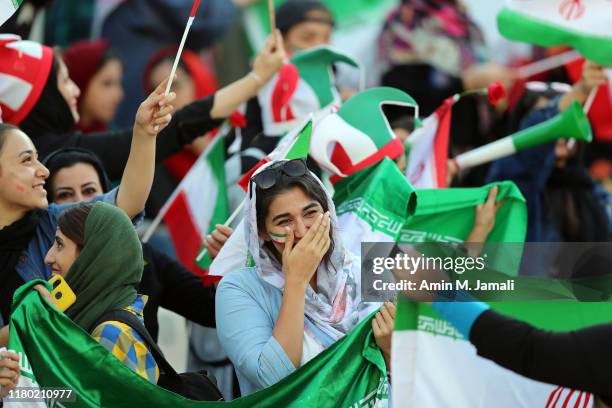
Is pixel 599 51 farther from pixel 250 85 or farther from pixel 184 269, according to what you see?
pixel 184 269

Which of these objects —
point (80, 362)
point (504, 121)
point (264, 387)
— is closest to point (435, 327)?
point (264, 387)

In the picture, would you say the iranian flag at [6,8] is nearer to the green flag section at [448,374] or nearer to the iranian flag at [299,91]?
the iranian flag at [299,91]

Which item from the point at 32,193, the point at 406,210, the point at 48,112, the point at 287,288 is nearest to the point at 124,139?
the point at 48,112

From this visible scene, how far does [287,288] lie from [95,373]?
663 millimetres

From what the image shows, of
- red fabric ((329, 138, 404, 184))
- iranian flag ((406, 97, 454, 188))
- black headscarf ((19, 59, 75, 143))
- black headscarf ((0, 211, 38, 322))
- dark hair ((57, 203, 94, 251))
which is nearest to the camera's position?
dark hair ((57, 203, 94, 251))

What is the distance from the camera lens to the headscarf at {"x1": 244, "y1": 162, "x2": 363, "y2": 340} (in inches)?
165

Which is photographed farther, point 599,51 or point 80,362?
point 599,51

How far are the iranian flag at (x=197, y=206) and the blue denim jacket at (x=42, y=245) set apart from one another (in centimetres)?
117

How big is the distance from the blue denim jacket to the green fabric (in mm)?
1048

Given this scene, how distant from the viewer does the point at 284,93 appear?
6188 millimetres

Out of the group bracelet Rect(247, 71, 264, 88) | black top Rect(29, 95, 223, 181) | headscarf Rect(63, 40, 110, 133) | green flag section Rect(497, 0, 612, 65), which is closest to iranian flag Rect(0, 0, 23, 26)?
black top Rect(29, 95, 223, 181)

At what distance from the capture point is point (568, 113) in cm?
627

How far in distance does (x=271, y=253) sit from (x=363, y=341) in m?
0.50

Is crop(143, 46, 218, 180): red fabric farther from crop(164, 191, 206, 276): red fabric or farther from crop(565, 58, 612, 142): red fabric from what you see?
crop(565, 58, 612, 142): red fabric
